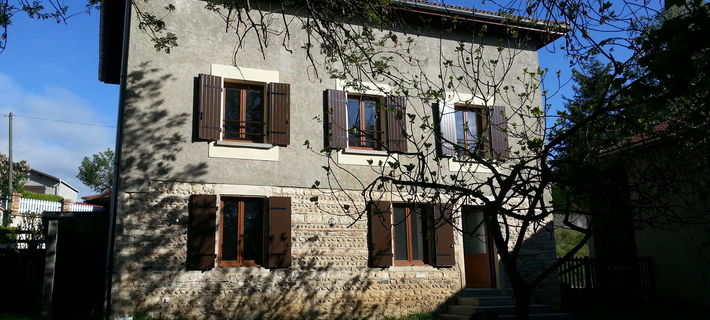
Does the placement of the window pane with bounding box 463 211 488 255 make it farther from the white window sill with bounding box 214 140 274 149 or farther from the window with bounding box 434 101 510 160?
the white window sill with bounding box 214 140 274 149

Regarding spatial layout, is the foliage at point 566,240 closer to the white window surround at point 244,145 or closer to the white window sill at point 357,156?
the white window sill at point 357,156

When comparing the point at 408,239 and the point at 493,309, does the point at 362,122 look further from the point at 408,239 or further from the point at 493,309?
the point at 493,309

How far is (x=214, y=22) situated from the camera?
36.1 ft

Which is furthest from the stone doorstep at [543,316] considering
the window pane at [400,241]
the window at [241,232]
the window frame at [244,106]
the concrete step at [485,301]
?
the window frame at [244,106]

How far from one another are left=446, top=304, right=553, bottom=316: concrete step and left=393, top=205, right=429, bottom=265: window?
112cm

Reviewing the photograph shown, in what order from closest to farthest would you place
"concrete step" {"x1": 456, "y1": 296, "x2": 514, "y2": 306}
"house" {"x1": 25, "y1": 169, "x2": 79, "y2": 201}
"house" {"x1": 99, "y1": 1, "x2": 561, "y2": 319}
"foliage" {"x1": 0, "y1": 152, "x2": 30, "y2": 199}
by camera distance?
"house" {"x1": 99, "y1": 1, "x2": 561, "y2": 319}, "concrete step" {"x1": 456, "y1": 296, "x2": 514, "y2": 306}, "foliage" {"x1": 0, "y1": 152, "x2": 30, "y2": 199}, "house" {"x1": 25, "y1": 169, "x2": 79, "y2": 201}

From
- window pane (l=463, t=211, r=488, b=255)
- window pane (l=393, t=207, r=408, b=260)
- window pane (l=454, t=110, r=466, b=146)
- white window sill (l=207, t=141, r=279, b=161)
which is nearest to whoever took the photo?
white window sill (l=207, t=141, r=279, b=161)

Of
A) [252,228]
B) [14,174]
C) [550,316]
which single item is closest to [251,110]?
[252,228]

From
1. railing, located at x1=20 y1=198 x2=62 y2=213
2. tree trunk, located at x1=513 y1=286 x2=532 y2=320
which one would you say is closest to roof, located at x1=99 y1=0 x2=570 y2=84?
tree trunk, located at x1=513 y1=286 x2=532 y2=320

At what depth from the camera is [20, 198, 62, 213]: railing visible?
26.4 metres

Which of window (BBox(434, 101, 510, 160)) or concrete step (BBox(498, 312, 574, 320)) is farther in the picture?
window (BBox(434, 101, 510, 160))

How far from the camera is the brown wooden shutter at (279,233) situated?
34.1ft

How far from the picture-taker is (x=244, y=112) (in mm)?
11031

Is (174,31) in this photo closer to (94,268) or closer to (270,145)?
(270,145)
